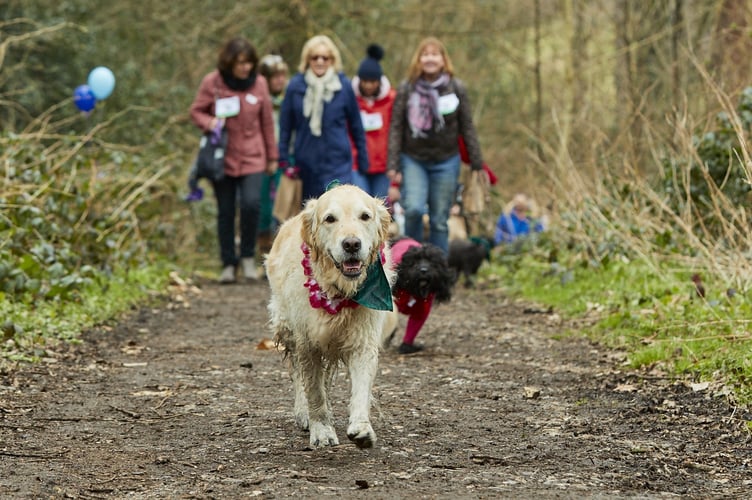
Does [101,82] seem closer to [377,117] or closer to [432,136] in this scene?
[377,117]

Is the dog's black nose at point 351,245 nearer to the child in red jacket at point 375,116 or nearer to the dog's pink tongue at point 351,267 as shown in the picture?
the dog's pink tongue at point 351,267

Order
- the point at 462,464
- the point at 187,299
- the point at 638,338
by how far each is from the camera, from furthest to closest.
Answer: the point at 187,299 < the point at 638,338 < the point at 462,464

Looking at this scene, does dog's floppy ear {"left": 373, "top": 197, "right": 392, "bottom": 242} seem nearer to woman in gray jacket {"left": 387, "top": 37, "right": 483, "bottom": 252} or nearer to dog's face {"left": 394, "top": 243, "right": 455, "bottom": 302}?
dog's face {"left": 394, "top": 243, "right": 455, "bottom": 302}

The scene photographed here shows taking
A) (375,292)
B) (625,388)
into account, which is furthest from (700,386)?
(375,292)

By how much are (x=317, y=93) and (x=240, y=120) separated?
146cm

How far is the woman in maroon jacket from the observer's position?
1112cm

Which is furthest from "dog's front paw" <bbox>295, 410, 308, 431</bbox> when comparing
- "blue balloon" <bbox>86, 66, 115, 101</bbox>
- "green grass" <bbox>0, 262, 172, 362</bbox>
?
"blue balloon" <bbox>86, 66, 115, 101</bbox>

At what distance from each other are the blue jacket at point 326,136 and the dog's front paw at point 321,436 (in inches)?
210

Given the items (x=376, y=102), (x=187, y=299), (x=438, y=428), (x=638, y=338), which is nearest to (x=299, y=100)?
(x=376, y=102)

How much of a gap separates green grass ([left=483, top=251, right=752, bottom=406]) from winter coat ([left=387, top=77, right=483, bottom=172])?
1623mm

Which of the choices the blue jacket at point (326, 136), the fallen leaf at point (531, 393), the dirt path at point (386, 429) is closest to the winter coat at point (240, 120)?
the blue jacket at point (326, 136)

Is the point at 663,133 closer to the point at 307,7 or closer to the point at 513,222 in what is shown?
the point at 513,222

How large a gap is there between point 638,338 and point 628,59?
8975mm

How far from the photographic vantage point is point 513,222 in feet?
49.2
